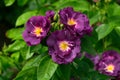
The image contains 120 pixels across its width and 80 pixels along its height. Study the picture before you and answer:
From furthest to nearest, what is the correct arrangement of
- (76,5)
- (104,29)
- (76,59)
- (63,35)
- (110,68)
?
1. (76,5)
2. (104,29)
3. (110,68)
4. (76,59)
5. (63,35)

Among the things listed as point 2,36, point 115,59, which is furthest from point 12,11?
point 115,59

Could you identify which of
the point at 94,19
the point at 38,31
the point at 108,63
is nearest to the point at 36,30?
the point at 38,31

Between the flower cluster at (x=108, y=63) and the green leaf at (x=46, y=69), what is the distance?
0.46 m

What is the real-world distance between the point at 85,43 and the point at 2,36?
11.1ft

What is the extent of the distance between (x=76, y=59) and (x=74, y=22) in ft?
0.67

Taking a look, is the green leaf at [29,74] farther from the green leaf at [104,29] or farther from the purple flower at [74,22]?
the green leaf at [104,29]

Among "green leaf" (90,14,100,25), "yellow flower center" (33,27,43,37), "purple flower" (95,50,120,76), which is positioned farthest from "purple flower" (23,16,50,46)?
"green leaf" (90,14,100,25)

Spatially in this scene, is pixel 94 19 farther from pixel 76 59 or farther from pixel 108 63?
pixel 76 59

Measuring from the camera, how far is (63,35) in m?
2.05

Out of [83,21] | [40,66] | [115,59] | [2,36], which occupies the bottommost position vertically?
[2,36]

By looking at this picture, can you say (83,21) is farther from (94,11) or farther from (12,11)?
(12,11)

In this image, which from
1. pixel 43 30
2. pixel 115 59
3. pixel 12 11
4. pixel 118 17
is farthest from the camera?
pixel 12 11

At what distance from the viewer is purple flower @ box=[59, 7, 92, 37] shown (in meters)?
2.05

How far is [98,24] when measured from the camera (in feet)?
9.43
